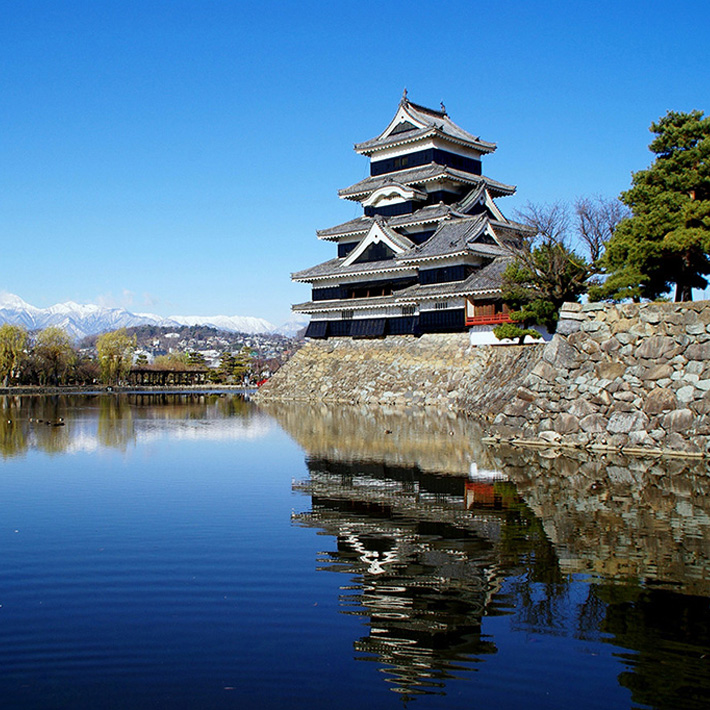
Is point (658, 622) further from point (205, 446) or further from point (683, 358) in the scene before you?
point (205, 446)

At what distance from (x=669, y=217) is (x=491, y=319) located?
17686mm

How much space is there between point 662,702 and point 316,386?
40.6m

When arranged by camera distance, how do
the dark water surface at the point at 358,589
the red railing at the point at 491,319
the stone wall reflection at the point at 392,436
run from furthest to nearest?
1. the red railing at the point at 491,319
2. the stone wall reflection at the point at 392,436
3. the dark water surface at the point at 358,589

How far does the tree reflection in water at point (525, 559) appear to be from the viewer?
5941 millimetres

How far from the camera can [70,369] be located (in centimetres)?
8038

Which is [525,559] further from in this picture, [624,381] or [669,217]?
[669,217]

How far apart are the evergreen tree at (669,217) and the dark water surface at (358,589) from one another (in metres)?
7.03

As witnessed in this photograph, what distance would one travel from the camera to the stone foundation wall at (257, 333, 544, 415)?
3381 centimetres

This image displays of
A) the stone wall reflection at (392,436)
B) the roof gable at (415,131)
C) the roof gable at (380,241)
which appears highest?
the roof gable at (415,131)

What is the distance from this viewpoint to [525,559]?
8.52 meters

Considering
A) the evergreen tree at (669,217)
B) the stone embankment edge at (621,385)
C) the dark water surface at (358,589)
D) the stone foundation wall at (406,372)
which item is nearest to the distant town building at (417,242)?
the stone foundation wall at (406,372)

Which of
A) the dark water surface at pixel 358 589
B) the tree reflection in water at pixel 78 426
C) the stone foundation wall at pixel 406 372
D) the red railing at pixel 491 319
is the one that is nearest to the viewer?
the dark water surface at pixel 358 589

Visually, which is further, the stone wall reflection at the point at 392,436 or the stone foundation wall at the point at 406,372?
the stone foundation wall at the point at 406,372

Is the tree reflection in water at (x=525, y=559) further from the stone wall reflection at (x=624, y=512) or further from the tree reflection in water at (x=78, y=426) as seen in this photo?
the tree reflection in water at (x=78, y=426)
